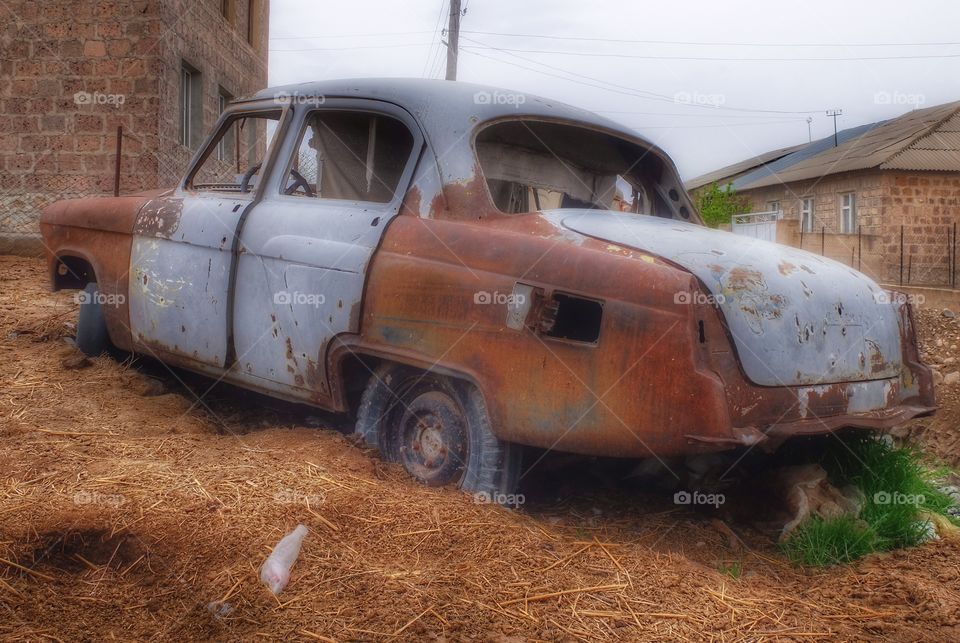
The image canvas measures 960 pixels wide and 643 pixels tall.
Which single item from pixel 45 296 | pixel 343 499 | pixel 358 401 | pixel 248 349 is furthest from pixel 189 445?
pixel 45 296

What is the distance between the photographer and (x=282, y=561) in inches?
104

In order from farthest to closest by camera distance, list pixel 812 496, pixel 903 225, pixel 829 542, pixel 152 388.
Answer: pixel 903 225
pixel 152 388
pixel 812 496
pixel 829 542

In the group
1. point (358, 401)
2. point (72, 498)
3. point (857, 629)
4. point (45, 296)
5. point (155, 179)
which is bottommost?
point (857, 629)

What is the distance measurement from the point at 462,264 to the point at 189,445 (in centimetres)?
161

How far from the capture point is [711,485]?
3.58 metres

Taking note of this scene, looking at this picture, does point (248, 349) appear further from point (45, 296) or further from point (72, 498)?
point (45, 296)

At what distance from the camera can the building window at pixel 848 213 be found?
23797 millimetres

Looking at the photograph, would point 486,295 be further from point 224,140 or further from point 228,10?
point 228,10

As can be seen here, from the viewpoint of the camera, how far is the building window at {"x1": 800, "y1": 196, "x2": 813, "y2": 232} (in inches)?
1052

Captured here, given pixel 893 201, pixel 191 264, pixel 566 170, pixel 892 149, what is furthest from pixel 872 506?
pixel 892 149

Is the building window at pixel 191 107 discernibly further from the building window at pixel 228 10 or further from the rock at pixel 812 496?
the rock at pixel 812 496

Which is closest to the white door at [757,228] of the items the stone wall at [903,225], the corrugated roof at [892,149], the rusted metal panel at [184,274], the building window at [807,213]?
the stone wall at [903,225]

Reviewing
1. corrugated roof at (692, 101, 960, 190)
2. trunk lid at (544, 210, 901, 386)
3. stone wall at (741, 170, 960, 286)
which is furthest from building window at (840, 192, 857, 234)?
trunk lid at (544, 210, 901, 386)

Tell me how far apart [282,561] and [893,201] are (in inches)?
902
